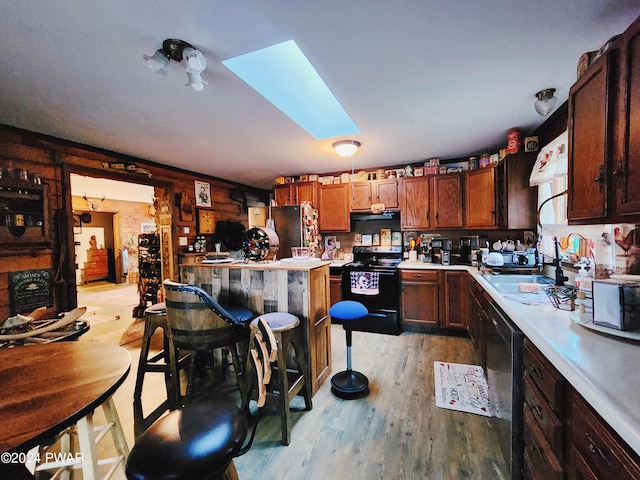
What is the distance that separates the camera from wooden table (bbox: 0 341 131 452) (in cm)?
79

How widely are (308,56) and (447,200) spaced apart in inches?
113

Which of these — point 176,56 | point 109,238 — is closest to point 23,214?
point 176,56

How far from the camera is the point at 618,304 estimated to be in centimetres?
112

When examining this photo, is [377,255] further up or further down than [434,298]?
further up

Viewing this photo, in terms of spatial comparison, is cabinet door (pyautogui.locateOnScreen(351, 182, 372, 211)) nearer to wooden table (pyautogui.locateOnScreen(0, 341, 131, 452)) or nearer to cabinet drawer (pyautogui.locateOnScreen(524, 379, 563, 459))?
cabinet drawer (pyautogui.locateOnScreen(524, 379, 563, 459))

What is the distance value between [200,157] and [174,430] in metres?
3.44

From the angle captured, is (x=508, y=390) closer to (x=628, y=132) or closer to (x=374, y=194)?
(x=628, y=132)

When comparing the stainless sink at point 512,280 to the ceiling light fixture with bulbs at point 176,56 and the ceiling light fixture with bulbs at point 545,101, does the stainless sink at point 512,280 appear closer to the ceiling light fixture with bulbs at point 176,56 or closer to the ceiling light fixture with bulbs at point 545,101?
the ceiling light fixture with bulbs at point 545,101

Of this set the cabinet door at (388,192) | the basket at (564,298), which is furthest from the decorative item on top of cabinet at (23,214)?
the basket at (564,298)

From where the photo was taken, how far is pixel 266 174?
4.71 meters

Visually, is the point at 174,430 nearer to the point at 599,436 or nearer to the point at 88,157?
the point at 599,436

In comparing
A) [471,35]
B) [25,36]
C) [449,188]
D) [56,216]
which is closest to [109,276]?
[56,216]

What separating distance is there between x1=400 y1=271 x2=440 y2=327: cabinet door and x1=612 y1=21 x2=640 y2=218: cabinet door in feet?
8.21

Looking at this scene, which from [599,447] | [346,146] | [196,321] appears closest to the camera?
[599,447]
